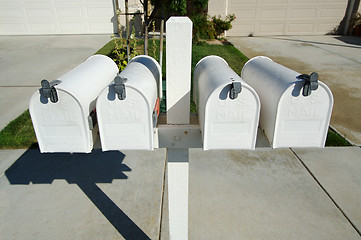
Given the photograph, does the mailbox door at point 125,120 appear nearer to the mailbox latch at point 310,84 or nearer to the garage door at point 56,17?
the mailbox latch at point 310,84

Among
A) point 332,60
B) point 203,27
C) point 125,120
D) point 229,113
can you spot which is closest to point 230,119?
point 229,113

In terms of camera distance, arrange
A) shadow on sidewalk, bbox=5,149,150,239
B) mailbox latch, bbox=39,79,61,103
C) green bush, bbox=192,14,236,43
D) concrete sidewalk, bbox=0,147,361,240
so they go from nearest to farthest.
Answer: mailbox latch, bbox=39,79,61,103 → concrete sidewalk, bbox=0,147,361,240 → shadow on sidewalk, bbox=5,149,150,239 → green bush, bbox=192,14,236,43

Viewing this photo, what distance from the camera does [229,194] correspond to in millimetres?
3318

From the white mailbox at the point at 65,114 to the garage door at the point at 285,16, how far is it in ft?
42.4

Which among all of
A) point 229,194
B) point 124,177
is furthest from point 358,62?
point 124,177

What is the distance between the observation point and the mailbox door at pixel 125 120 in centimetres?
143

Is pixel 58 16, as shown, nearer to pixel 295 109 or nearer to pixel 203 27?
pixel 203 27

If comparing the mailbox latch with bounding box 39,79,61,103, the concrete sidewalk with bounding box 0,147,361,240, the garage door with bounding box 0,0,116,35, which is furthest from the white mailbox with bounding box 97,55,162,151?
the garage door with bounding box 0,0,116,35

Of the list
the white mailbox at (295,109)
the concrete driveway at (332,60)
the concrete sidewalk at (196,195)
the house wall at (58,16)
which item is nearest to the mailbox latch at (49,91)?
the white mailbox at (295,109)

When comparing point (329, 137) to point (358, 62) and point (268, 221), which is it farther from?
point (358, 62)

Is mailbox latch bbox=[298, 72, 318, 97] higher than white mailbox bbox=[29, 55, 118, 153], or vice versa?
mailbox latch bbox=[298, 72, 318, 97]

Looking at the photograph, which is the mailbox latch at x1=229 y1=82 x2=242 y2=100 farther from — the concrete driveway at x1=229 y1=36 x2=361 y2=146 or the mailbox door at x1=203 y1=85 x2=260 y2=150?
the concrete driveway at x1=229 y1=36 x2=361 y2=146

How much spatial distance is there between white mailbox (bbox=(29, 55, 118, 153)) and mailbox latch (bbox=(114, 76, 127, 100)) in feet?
0.70

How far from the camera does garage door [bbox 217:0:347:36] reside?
13180mm
